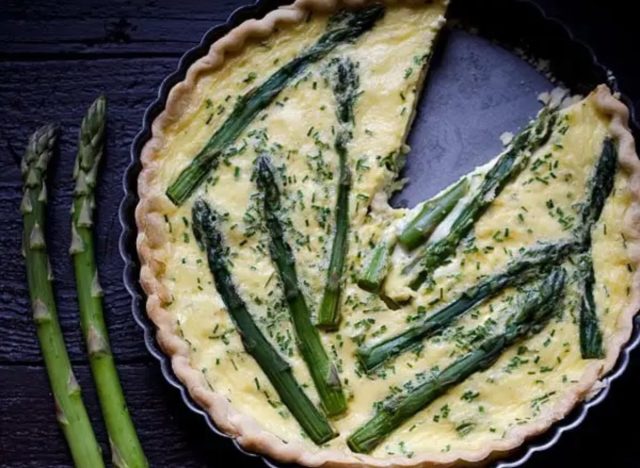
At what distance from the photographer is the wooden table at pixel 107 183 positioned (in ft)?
14.2

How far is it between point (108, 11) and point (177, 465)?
5.97 feet

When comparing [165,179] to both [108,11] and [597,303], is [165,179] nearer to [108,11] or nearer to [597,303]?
[108,11]

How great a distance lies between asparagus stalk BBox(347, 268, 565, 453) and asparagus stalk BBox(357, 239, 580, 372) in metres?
0.06

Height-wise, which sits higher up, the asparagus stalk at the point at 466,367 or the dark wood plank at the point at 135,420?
the dark wood plank at the point at 135,420

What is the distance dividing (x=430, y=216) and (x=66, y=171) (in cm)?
142

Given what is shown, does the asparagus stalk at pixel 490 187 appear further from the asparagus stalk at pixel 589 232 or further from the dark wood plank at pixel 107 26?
the dark wood plank at pixel 107 26

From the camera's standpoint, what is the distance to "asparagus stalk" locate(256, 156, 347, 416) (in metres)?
4.12

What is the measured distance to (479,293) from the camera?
4234mm

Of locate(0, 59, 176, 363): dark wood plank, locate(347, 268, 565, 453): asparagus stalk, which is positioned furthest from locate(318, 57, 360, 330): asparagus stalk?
locate(0, 59, 176, 363): dark wood plank

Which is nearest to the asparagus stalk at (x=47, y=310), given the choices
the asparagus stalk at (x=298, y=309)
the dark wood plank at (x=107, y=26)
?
the dark wood plank at (x=107, y=26)

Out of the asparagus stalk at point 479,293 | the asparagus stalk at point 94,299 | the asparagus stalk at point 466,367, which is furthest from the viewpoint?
the asparagus stalk at point 94,299

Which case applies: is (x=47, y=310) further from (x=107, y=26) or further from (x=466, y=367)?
(x=466, y=367)

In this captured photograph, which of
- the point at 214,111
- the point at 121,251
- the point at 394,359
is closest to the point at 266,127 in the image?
the point at 214,111

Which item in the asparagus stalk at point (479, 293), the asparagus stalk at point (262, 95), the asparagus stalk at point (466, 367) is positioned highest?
the asparagus stalk at point (262, 95)
